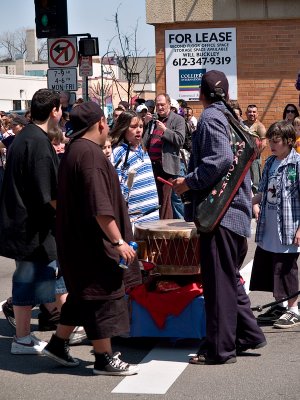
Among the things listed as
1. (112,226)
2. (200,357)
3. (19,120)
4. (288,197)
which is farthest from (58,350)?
(19,120)

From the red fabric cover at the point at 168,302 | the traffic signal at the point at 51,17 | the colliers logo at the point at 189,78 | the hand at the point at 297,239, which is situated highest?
the traffic signal at the point at 51,17

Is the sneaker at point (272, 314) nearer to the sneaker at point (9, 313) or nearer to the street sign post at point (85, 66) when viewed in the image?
the sneaker at point (9, 313)

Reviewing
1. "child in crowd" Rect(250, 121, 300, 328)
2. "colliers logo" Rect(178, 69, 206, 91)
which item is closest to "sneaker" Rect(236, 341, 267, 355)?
"child in crowd" Rect(250, 121, 300, 328)

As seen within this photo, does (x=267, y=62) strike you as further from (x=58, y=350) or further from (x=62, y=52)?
(x=58, y=350)

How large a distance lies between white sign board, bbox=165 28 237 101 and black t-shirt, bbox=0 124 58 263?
1322 centimetres

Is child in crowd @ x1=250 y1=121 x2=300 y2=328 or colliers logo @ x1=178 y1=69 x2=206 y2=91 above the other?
colliers logo @ x1=178 y1=69 x2=206 y2=91

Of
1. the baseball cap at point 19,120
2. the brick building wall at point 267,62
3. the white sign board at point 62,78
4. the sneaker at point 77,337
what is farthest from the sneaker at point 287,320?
the brick building wall at point 267,62

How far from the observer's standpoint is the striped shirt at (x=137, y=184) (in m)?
8.33

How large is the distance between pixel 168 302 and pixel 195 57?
44.2 ft

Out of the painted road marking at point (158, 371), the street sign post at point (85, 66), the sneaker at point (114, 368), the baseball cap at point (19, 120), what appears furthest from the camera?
the street sign post at point (85, 66)

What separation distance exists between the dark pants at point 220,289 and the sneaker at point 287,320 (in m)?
1.27

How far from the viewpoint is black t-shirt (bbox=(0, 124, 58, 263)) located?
703 centimetres

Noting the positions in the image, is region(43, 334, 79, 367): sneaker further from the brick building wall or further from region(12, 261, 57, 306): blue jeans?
the brick building wall

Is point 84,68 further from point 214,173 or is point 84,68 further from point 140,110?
point 214,173
